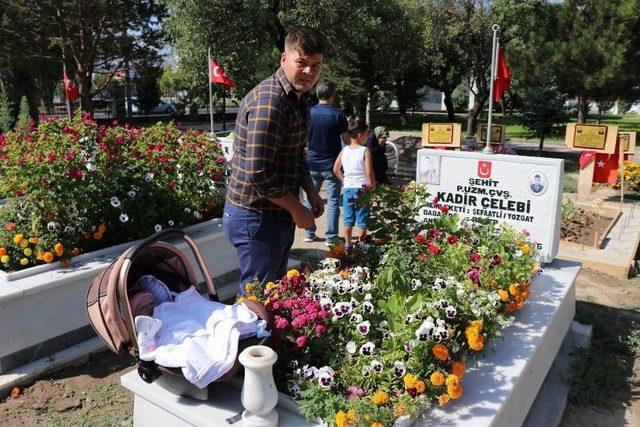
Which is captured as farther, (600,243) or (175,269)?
(600,243)

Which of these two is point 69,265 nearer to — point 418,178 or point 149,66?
point 418,178

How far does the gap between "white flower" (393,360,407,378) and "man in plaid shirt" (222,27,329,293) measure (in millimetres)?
781

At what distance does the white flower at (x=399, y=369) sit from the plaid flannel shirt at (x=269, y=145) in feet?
3.13

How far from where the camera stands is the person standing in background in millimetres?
5652

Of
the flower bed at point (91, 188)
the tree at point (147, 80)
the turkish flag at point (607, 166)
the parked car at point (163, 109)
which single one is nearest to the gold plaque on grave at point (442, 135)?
the turkish flag at point (607, 166)

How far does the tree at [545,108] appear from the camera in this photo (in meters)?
14.1

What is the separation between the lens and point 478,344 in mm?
2463

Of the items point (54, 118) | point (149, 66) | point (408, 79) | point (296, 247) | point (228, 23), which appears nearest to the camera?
point (54, 118)

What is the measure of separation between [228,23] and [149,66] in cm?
1499

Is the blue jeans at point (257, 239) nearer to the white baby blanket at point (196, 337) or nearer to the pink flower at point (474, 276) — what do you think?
the white baby blanket at point (196, 337)

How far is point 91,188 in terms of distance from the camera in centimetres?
410

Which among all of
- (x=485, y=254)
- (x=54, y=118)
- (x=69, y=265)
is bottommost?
(x=69, y=265)

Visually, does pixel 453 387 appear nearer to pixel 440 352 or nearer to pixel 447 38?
pixel 440 352

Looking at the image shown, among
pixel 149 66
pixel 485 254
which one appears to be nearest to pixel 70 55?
pixel 149 66
